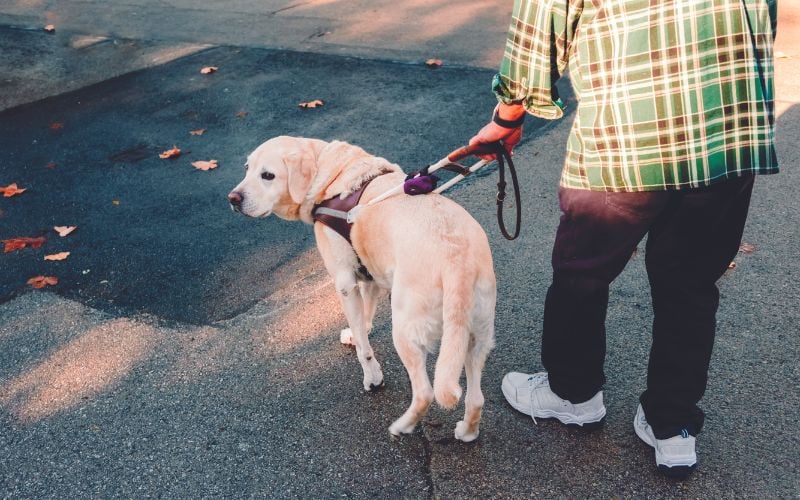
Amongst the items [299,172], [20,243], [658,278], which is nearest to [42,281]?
[20,243]

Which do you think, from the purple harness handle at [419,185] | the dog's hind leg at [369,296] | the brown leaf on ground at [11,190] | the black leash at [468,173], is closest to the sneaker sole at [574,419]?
the black leash at [468,173]

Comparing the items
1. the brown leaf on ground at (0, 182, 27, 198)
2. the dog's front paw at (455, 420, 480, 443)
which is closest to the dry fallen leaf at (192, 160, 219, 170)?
the brown leaf on ground at (0, 182, 27, 198)

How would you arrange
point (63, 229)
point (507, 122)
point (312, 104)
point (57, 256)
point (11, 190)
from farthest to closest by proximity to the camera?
point (312, 104)
point (11, 190)
point (63, 229)
point (57, 256)
point (507, 122)

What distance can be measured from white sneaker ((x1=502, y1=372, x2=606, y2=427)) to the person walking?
0.67ft

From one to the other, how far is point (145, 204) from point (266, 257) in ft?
4.26

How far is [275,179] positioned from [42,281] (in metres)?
1.91

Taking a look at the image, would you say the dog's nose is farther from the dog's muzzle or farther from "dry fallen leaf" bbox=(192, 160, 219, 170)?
"dry fallen leaf" bbox=(192, 160, 219, 170)

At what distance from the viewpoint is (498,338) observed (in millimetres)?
3494

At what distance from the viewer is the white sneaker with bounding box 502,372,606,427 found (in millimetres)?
2861

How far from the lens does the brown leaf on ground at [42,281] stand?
4035 mm

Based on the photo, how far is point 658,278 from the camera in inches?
95.4

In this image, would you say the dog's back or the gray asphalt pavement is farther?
the gray asphalt pavement

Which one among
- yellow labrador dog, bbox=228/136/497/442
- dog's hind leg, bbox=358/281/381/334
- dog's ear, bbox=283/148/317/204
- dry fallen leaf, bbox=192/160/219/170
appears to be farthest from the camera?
dry fallen leaf, bbox=192/160/219/170

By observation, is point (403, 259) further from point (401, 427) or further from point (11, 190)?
point (11, 190)
